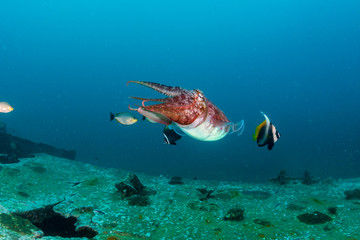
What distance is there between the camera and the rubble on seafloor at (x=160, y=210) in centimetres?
679

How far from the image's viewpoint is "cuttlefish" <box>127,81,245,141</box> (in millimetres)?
2582

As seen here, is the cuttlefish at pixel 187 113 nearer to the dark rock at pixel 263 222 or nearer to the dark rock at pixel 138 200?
the dark rock at pixel 263 222

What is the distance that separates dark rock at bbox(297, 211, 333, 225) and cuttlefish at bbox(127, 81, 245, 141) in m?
6.23

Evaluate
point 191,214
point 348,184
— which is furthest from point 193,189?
point 348,184

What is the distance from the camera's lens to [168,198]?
9797 mm

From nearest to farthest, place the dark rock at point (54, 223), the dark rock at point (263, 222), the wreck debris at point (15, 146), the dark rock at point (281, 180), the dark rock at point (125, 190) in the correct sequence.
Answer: the dark rock at point (54, 223) < the dark rock at point (263, 222) < the dark rock at point (125, 190) < the dark rock at point (281, 180) < the wreck debris at point (15, 146)

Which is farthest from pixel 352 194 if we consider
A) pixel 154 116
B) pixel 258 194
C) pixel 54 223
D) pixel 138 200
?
pixel 54 223

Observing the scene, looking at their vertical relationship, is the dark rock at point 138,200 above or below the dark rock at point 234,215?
below

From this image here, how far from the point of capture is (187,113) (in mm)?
2855

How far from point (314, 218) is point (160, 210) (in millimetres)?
5459

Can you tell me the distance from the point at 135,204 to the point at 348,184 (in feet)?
A: 37.9

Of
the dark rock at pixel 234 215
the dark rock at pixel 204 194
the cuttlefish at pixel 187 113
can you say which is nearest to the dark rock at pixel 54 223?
the dark rock at pixel 234 215

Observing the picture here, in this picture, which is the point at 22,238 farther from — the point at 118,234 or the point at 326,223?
the point at 326,223

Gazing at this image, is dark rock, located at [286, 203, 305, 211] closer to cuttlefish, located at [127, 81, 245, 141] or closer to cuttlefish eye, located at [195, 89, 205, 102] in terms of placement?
cuttlefish, located at [127, 81, 245, 141]
